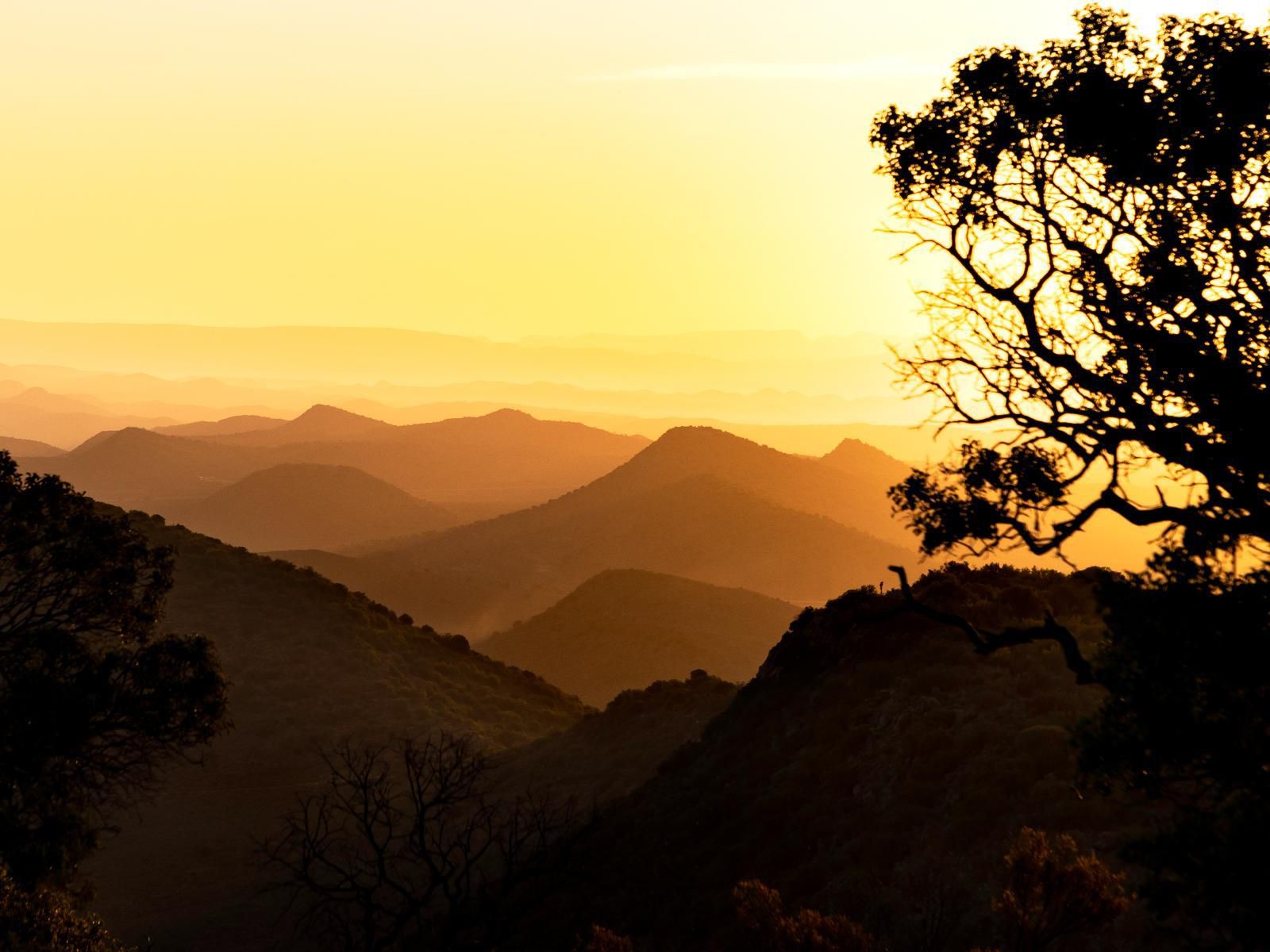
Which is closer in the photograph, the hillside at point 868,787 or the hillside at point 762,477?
the hillside at point 868,787

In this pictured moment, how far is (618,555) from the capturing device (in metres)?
134

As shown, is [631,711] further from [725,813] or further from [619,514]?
[619,514]

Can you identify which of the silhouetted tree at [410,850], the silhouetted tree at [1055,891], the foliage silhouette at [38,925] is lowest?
the silhouetted tree at [410,850]

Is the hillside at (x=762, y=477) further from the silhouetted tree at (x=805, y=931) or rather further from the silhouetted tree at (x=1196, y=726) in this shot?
the silhouetted tree at (x=1196, y=726)

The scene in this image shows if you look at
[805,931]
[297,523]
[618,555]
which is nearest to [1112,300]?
[805,931]

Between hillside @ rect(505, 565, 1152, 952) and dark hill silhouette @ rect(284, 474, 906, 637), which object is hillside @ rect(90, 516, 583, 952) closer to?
hillside @ rect(505, 565, 1152, 952)

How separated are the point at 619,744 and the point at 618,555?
3566 inches

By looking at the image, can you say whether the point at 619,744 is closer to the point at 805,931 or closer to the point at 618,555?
the point at 805,931

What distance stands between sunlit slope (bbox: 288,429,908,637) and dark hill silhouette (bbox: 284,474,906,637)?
8.1 inches

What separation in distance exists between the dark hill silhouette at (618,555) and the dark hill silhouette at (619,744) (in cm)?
5690

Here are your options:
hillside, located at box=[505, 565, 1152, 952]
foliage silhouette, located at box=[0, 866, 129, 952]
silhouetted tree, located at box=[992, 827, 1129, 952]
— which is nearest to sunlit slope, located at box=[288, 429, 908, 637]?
hillside, located at box=[505, 565, 1152, 952]

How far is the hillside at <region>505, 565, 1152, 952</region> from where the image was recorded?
73.3 ft

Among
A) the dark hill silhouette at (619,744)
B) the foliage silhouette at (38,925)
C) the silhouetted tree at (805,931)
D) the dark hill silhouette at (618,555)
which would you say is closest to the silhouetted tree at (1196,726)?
the silhouetted tree at (805,931)

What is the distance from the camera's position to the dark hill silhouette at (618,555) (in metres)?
118
